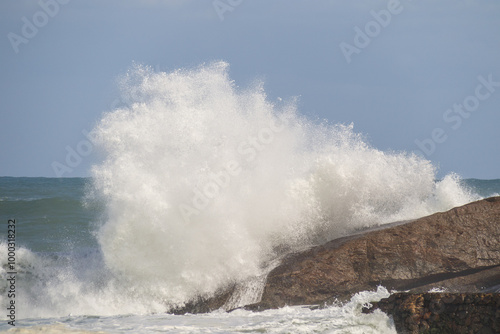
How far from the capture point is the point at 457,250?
725cm

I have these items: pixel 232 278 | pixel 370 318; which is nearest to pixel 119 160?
pixel 232 278

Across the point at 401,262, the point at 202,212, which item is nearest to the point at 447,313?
A: the point at 401,262

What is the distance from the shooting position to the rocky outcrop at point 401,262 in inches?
274

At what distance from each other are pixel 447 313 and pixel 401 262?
6.96 feet

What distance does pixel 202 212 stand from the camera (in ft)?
27.1

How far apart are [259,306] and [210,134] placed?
356cm

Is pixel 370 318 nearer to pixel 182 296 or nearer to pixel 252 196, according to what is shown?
pixel 182 296
